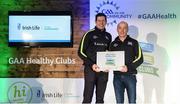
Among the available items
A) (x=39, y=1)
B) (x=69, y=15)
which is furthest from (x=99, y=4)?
(x=39, y=1)

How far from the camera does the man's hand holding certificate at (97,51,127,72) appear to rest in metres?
6.52

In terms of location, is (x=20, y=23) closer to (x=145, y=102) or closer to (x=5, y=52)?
(x=5, y=52)

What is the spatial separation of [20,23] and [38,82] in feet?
3.16

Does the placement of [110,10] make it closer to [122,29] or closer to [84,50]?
[122,29]

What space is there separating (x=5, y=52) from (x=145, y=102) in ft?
7.58

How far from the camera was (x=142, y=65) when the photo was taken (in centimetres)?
688

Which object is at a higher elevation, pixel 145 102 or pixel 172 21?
pixel 172 21

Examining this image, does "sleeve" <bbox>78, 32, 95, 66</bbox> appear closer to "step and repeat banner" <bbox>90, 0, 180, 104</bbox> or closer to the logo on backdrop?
"step and repeat banner" <bbox>90, 0, 180, 104</bbox>

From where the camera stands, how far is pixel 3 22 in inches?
274

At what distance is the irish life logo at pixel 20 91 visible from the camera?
6.94 meters

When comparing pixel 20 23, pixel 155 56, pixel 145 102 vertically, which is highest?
pixel 20 23

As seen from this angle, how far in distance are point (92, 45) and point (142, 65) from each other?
873mm

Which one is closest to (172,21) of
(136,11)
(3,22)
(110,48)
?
(136,11)

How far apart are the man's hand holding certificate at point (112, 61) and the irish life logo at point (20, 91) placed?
1.24 meters
